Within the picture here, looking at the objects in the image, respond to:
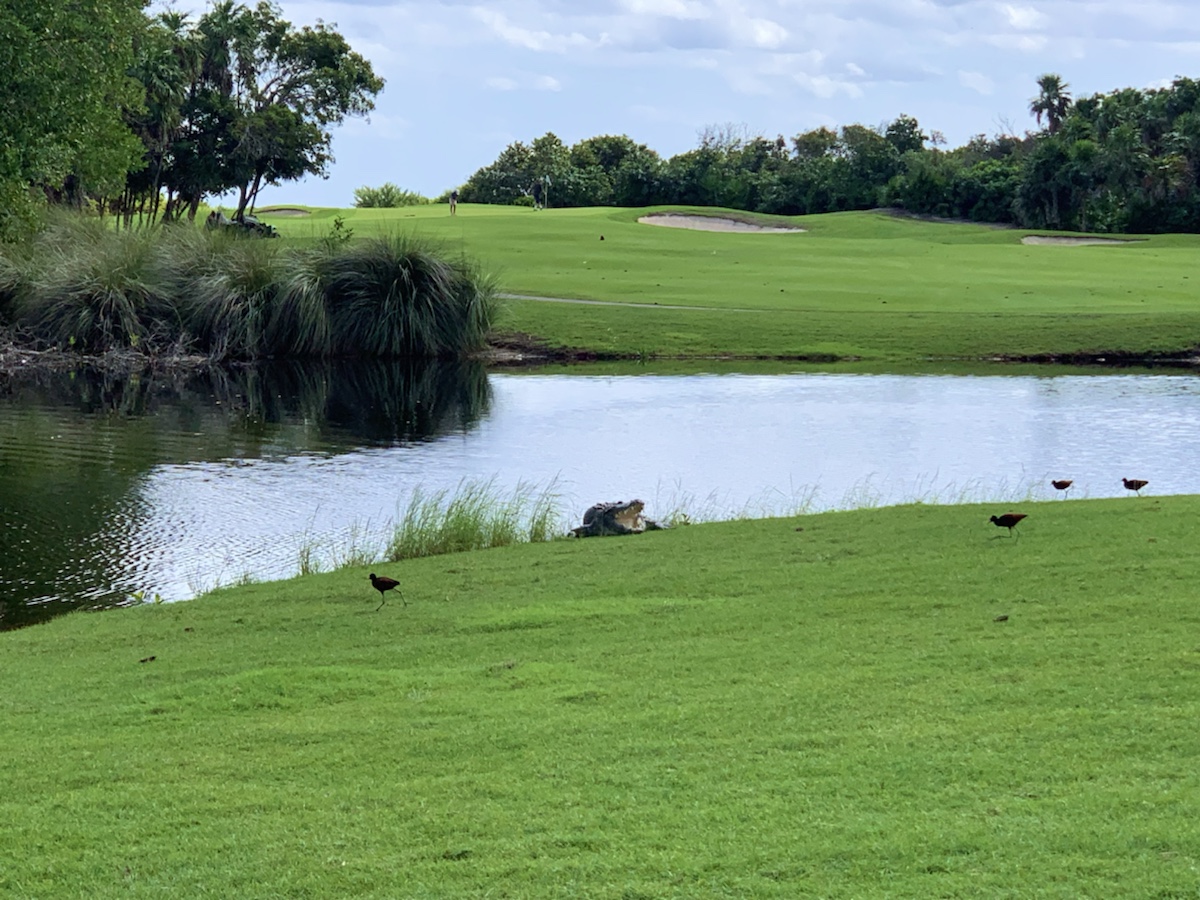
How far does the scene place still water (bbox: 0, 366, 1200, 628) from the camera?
16.9 meters

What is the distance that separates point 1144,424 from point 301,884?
23.8m

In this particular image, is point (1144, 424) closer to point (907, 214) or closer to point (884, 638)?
point (884, 638)

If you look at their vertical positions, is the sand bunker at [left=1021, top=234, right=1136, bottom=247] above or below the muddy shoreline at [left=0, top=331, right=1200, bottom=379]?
above

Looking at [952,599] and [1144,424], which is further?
[1144,424]

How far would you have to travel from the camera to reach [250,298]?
39.0 metres

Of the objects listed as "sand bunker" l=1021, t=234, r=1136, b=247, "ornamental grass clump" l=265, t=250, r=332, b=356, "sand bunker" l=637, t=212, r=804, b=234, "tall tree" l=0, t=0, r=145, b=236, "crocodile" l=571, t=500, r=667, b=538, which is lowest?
"crocodile" l=571, t=500, r=667, b=538

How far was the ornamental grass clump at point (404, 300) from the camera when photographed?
127 feet

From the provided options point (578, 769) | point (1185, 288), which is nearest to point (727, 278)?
point (1185, 288)

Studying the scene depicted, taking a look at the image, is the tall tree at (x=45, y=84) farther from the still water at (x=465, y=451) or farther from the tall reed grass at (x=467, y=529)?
the tall reed grass at (x=467, y=529)

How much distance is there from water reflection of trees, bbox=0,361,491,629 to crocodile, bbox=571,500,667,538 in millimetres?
4802

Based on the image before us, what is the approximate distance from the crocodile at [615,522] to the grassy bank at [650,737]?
3.04m

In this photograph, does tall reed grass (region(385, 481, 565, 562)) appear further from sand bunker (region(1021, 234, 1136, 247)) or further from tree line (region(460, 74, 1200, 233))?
tree line (region(460, 74, 1200, 233))

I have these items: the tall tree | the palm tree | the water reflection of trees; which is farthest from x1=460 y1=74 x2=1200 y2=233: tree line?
the tall tree

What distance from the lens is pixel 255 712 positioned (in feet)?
26.6
